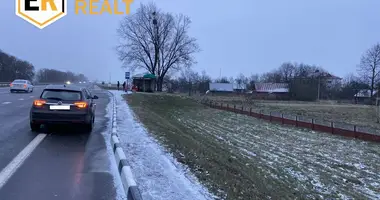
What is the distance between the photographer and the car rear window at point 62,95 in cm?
986

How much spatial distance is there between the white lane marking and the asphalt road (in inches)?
0.6

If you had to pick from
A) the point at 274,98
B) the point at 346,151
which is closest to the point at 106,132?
the point at 346,151

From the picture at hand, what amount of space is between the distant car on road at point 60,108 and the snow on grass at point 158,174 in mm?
1678

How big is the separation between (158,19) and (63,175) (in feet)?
189

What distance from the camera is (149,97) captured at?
3825cm

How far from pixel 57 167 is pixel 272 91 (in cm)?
9267

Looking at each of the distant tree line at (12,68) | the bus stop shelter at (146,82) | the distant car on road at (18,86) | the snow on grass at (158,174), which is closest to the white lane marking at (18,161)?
the snow on grass at (158,174)

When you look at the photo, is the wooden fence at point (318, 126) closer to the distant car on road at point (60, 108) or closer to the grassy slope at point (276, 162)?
the grassy slope at point (276, 162)

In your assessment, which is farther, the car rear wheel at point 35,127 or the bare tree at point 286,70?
the bare tree at point 286,70

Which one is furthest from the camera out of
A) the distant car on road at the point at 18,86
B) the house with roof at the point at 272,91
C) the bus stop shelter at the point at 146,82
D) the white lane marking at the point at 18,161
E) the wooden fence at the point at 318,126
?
the house with roof at the point at 272,91

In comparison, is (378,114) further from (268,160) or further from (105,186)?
(105,186)

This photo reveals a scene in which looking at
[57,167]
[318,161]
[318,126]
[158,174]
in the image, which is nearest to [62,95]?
[57,167]

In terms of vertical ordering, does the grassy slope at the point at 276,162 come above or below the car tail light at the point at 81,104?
below

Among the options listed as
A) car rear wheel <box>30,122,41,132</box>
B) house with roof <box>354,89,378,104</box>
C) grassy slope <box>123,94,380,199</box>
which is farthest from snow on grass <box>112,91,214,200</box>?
house with roof <box>354,89,378,104</box>
